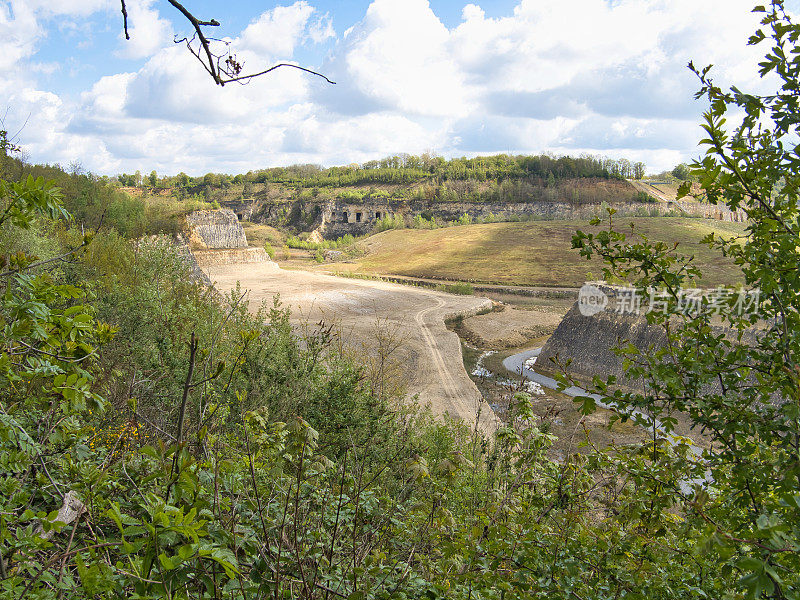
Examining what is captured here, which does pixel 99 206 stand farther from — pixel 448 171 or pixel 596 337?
pixel 448 171

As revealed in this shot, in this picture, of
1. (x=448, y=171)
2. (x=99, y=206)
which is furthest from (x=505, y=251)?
(x=448, y=171)

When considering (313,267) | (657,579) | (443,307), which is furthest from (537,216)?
(657,579)

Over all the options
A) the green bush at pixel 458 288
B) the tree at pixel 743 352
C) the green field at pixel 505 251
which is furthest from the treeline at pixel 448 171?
the tree at pixel 743 352

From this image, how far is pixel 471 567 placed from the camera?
2.44 m

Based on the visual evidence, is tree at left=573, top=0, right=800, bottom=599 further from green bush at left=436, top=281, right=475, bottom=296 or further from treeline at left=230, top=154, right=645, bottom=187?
treeline at left=230, top=154, right=645, bottom=187

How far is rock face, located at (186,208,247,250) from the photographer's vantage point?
1759 inches

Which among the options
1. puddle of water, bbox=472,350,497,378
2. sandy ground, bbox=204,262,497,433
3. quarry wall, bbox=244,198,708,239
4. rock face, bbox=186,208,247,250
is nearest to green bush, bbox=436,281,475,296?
sandy ground, bbox=204,262,497,433

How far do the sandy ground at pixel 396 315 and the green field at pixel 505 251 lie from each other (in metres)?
9.99

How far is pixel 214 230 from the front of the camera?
4769 centimetres

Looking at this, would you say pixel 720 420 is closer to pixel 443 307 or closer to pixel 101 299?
pixel 101 299

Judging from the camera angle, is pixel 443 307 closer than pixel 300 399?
No

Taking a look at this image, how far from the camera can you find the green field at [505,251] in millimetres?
53531

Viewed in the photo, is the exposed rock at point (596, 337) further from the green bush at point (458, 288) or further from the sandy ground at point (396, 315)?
the green bush at point (458, 288)

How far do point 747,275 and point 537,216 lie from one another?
3430 inches
